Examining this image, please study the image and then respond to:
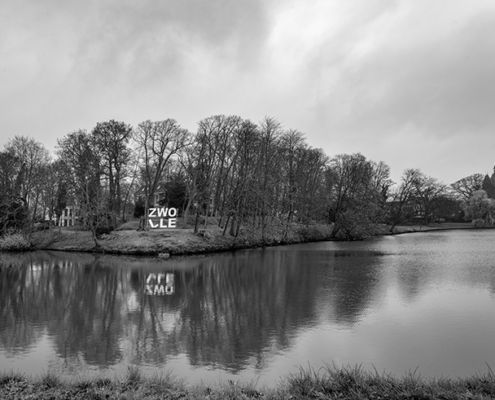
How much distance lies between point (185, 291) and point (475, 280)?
12594 millimetres

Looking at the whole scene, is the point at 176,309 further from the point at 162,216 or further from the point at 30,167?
the point at 30,167

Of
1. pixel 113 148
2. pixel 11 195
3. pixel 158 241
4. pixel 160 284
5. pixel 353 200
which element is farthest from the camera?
pixel 353 200

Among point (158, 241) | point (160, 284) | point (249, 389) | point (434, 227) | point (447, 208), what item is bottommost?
point (160, 284)

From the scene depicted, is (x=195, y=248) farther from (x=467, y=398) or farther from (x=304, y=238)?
(x=467, y=398)

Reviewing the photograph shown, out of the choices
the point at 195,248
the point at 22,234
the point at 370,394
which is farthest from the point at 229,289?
the point at 22,234

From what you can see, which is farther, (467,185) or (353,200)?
(467,185)

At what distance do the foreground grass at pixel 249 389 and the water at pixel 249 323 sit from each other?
0.93 metres

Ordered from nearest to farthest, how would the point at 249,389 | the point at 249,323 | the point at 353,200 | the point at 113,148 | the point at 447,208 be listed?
the point at 249,389
the point at 249,323
the point at 113,148
the point at 353,200
the point at 447,208

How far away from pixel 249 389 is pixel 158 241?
89.8ft

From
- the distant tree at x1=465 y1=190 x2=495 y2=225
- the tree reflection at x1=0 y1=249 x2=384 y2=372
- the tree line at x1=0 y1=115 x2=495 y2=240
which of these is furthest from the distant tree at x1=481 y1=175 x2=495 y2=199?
the tree reflection at x1=0 y1=249 x2=384 y2=372

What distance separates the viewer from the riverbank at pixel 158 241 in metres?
31.2

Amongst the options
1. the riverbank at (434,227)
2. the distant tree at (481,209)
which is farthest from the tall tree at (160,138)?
the distant tree at (481,209)

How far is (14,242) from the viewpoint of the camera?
34750mm

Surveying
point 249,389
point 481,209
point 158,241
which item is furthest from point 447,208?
point 249,389
